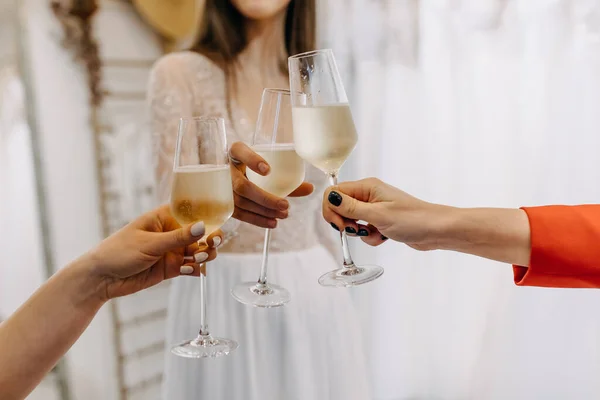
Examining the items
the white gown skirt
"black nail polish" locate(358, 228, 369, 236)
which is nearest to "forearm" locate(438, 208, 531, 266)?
"black nail polish" locate(358, 228, 369, 236)

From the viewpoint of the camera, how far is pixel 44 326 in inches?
33.9

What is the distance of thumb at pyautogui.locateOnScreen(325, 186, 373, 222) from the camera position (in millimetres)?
921

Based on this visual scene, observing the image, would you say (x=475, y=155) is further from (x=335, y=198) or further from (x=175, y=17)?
(x=175, y=17)

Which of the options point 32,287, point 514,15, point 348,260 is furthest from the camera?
point 32,287

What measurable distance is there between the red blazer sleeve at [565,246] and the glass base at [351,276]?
29 cm

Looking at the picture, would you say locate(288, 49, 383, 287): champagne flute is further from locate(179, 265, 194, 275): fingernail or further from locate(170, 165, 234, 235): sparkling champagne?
locate(179, 265, 194, 275): fingernail

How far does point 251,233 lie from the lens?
5.29 feet

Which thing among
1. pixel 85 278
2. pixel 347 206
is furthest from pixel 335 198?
pixel 85 278

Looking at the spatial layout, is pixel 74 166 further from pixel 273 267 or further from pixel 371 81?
pixel 371 81

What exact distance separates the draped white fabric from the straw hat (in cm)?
44

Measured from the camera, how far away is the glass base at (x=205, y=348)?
86cm

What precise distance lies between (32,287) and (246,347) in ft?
2.34

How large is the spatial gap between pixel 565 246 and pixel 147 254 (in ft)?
2.40

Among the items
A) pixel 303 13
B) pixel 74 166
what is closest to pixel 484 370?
pixel 303 13
